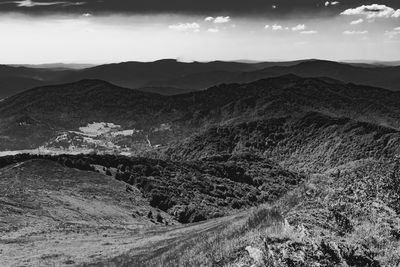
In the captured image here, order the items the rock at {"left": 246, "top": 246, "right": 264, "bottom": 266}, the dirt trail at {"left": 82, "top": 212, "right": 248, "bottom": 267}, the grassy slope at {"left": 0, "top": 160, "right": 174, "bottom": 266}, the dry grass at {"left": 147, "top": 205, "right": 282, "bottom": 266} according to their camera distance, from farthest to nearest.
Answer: the grassy slope at {"left": 0, "top": 160, "right": 174, "bottom": 266}, the dirt trail at {"left": 82, "top": 212, "right": 248, "bottom": 267}, the dry grass at {"left": 147, "top": 205, "right": 282, "bottom": 266}, the rock at {"left": 246, "top": 246, "right": 264, "bottom": 266}

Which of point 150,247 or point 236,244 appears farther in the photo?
point 150,247

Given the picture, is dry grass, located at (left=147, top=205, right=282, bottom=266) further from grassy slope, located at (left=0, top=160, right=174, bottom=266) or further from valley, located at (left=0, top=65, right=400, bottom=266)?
grassy slope, located at (left=0, top=160, right=174, bottom=266)

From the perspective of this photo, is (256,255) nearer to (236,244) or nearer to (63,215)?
(236,244)

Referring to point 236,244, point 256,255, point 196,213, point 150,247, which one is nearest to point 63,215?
point 196,213

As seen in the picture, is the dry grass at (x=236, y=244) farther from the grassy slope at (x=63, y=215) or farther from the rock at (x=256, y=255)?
the grassy slope at (x=63, y=215)

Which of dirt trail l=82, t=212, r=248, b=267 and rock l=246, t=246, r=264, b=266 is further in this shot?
dirt trail l=82, t=212, r=248, b=267

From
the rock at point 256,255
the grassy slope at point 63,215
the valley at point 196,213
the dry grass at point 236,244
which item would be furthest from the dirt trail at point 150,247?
the rock at point 256,255

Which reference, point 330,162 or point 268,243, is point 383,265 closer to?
point 268,243

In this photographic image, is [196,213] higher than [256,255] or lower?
lower

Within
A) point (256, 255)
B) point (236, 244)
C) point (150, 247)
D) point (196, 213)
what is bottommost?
point (196, 213)

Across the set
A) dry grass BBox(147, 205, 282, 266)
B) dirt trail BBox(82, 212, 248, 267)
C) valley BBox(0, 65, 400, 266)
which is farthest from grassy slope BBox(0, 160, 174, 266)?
dry grass BBox(147, 205, 282, 266)

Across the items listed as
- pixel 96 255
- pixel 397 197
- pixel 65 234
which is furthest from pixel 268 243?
pixel 65 234
